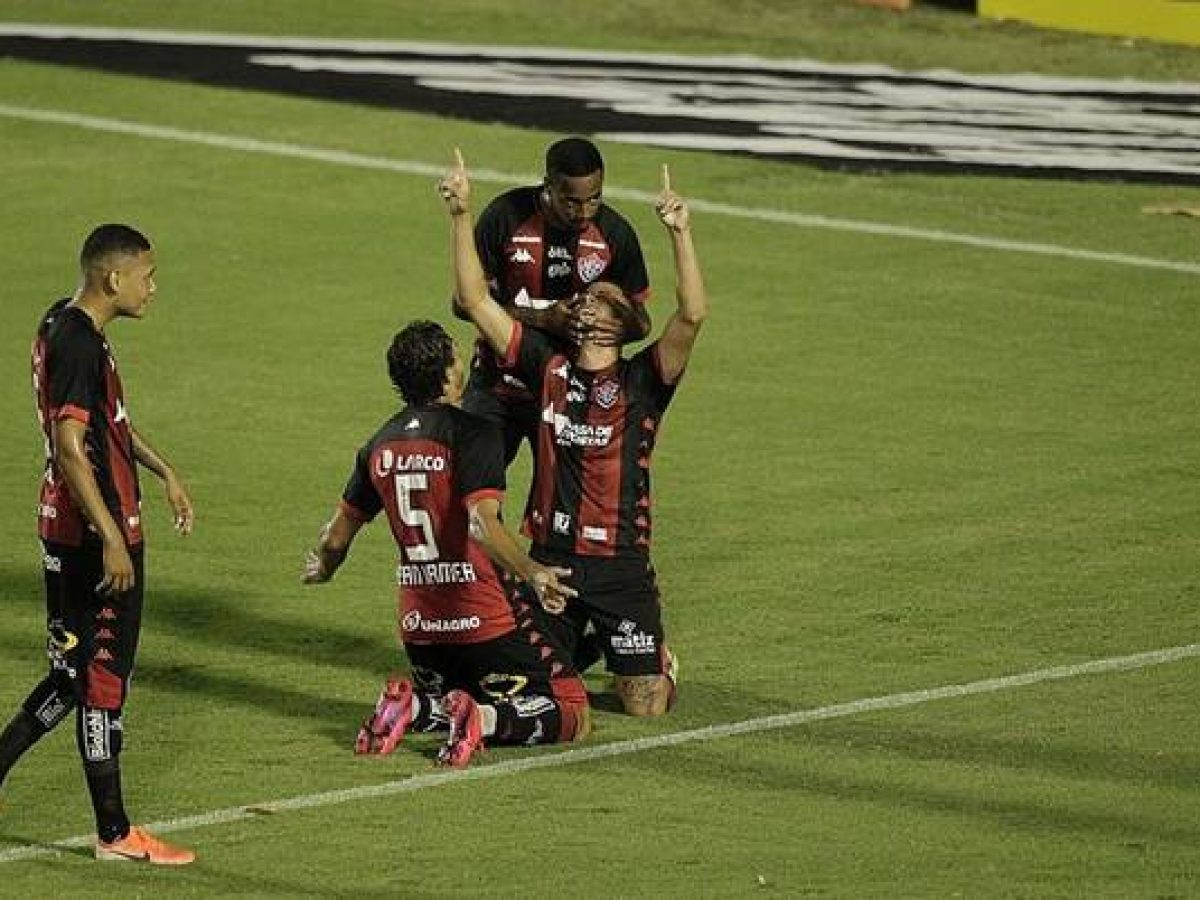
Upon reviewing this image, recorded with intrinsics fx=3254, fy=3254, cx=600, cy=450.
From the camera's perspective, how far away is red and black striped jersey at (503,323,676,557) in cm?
1201

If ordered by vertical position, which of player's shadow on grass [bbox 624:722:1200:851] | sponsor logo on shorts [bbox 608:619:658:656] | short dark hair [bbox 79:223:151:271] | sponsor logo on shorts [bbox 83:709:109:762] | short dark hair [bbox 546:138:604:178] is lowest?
player's shadow on grass [bbox 624:722:1200:851]

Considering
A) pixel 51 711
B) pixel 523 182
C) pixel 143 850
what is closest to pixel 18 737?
pixel 51 711

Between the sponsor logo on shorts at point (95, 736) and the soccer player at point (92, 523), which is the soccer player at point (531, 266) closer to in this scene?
the soccer player at point (92, 523)

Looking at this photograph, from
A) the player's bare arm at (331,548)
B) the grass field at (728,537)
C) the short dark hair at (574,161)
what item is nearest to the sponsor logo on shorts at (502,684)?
the grass field at (728,537)

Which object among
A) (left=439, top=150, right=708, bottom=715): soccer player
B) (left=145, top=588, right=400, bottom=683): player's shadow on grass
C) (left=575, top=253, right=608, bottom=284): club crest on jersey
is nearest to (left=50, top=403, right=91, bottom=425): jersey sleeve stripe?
(left=439, top=150, right=708, bottom=715): soccer player

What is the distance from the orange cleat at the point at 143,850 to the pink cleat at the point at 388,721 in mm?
1362

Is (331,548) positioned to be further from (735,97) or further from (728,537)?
(735,97)

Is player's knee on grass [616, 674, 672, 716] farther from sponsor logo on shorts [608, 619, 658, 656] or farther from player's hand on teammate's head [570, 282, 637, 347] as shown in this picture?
player's hand on teammate's head [570, 282, 637, 347]

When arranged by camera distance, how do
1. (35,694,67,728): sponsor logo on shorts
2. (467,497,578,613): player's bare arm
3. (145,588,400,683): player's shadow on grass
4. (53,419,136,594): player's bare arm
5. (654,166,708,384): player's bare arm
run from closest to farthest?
(53,419,136,594): player's bare arm, (35,694,67,728): sponsor logo on shorts, (467,497,578,613): player's bare arm, (654,166,708,384): player's bare arm, (145,588,400,683): player's shadow on grass

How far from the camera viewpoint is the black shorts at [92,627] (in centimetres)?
1009

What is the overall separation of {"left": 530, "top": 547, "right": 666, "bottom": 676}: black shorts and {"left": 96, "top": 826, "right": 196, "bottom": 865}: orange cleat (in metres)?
2.30

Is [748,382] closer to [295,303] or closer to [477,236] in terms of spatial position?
[295,303]

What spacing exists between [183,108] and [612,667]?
14.9 metres

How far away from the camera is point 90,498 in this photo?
980 centimetres
